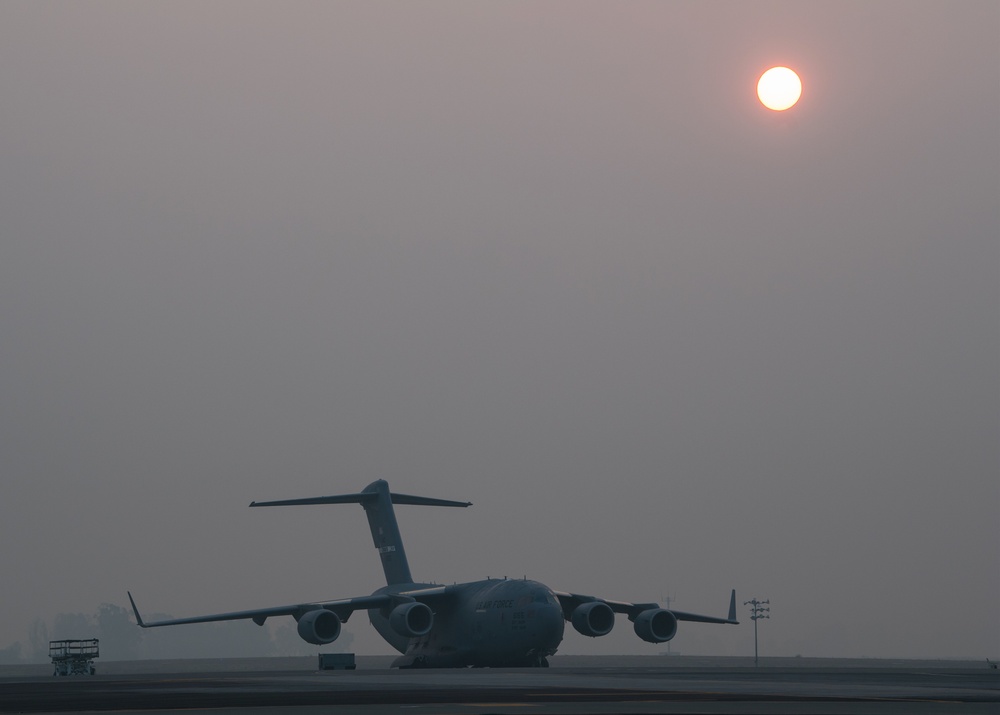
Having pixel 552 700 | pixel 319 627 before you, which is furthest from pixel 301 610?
pixel 552 700

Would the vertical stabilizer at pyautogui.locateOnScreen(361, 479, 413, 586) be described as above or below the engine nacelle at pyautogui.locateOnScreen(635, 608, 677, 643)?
above

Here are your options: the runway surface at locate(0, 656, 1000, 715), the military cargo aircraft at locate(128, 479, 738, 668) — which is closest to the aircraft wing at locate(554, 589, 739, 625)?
the military cargo aircraft at locate(128, 479, 738, 668)

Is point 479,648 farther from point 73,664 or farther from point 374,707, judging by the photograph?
point 374,707

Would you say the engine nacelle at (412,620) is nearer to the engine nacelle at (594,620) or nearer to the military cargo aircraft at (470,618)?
the military cargo aircraft at (470,618)

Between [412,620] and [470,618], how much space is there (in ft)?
7.21

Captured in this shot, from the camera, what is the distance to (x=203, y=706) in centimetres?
1780

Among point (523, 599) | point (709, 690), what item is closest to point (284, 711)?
point (709, 690)

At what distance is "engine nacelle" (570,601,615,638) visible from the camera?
50.3 m

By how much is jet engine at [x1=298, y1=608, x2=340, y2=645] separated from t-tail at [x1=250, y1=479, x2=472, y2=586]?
9.23 metres

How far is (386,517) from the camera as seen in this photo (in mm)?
58312

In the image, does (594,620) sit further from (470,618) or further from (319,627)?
(319,627)

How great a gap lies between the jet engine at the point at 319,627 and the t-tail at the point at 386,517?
9.23 m

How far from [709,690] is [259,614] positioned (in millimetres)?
33273

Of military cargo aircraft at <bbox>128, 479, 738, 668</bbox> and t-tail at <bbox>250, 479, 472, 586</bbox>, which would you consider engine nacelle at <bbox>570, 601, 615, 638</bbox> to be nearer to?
military cargo aircraft at <bbox>128, 479, 738, 668</bbox>
